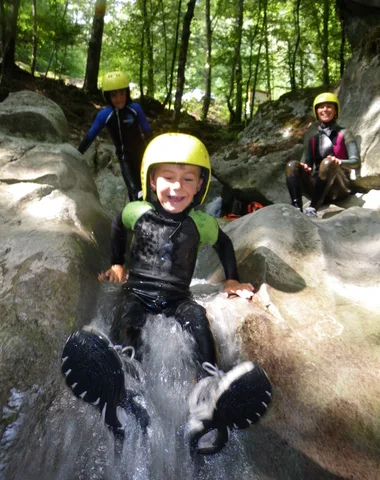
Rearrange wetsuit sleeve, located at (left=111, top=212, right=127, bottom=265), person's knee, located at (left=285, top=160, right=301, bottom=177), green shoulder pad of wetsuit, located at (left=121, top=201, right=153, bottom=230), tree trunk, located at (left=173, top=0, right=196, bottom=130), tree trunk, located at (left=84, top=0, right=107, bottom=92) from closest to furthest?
1. green shoulder pad of wetsuit, located at (left=121, top=201, right=153, bottom=230)
2. wetsuit sleeve, located at (left=111, top=212, right=127, bottom=265)
3. person's knee, located at (left=285, top=160, right=301, bottom=177)
4. tree trunk, located at (left=173, top=0, right=196, bottom=130)
5. tree trunk, located at (left=84, top=0, right=107, bottom=92)

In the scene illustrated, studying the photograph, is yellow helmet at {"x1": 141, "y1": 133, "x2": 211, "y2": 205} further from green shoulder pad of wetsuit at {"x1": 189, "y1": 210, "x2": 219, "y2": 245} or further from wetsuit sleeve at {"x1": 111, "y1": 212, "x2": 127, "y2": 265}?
wetsuit sleeve at {"x1": 111, "y1": 212, "x2": 127, "y2": 265}

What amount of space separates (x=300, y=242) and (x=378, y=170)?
10.2 feet

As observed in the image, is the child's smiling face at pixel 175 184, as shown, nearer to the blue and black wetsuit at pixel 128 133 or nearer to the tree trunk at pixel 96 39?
the blue and black wetsuit at pixel 128 133

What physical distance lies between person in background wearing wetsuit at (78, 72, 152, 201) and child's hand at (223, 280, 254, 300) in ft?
10.2

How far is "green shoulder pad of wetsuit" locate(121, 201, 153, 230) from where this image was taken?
118 inches

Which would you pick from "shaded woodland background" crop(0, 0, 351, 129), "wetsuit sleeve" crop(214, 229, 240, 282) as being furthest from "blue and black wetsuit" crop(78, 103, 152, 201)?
"shaded woodland background" crop(0, 0, 351, 129)

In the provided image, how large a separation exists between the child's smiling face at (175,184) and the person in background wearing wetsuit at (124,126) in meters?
2.61

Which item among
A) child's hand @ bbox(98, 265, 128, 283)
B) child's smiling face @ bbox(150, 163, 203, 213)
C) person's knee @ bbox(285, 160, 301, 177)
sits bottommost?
child's hand @ bbox(98, 265, 128, 283)

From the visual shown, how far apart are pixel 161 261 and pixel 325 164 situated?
11.2 ft

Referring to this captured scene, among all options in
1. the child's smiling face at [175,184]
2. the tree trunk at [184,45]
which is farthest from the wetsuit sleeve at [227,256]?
the tree trunk at [184,45]

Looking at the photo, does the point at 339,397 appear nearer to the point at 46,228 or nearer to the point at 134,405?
the point at 134,405

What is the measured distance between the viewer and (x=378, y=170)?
222 inches

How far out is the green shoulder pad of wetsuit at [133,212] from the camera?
300 cm

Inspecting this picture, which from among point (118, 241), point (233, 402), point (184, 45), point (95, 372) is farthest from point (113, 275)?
point (184, 45)
